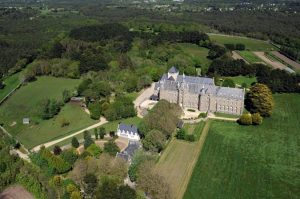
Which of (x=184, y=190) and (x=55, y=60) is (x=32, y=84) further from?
(x=184, y=190)

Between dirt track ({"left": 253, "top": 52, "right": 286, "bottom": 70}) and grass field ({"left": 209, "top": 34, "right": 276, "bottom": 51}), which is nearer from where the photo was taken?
dirt track ({"left": 253, "top": 52, "right": 286, "bottom": 70})

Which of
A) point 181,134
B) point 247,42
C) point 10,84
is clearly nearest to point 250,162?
point 181,134

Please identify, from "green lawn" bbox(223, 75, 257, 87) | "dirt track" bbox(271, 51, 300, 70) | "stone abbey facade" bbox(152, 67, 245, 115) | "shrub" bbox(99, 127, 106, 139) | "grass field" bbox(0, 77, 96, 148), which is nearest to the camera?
"shrub" bbox(99, 127, 106, 139)

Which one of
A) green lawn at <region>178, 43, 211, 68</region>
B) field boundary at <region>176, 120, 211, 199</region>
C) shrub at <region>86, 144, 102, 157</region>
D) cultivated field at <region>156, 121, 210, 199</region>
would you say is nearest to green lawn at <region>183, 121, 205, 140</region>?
field boundary at <region>176, 120, 211, 199</region>

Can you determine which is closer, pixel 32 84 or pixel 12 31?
pixel 32 84

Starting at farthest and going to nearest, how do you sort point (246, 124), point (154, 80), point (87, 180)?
point (154, 80) → point (246, 124) → point (87, 180)

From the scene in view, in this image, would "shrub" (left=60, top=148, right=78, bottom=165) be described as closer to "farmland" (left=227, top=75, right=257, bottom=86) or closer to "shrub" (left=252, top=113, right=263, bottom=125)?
"shrub" (left=252, top=113, right=263, bottom=125)

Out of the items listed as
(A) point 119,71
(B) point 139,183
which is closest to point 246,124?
(B) point 139,183
